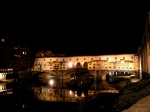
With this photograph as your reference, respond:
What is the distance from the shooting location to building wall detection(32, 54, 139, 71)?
48.5 metres

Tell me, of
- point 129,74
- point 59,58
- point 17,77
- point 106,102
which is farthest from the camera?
point 59,58

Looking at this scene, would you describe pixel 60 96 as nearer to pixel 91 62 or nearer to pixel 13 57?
pixel 91 62

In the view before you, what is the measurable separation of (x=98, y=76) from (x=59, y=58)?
12842 mm

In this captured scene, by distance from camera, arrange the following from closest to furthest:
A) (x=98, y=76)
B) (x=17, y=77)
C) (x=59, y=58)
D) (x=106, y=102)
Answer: (x=106, y=102)
(x=98, y=76)
(x=17, y=77)
(x=59, y=58)

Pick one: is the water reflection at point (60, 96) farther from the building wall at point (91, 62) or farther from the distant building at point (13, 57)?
the distant building at point (13, 57)

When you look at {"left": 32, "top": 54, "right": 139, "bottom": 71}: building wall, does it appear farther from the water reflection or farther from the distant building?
the water reflection

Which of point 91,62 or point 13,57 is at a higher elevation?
point 13,57

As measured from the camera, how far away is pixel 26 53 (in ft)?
214

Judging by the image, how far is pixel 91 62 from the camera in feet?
173

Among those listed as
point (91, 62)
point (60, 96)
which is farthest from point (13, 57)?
point (60, 96)

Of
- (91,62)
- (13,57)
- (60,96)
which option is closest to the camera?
(60,96)

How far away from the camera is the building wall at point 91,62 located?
48.5 metres

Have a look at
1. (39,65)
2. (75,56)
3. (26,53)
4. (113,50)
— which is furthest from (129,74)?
(26,53)

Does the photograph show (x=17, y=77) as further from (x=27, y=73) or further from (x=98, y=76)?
(x=98, y=76)
